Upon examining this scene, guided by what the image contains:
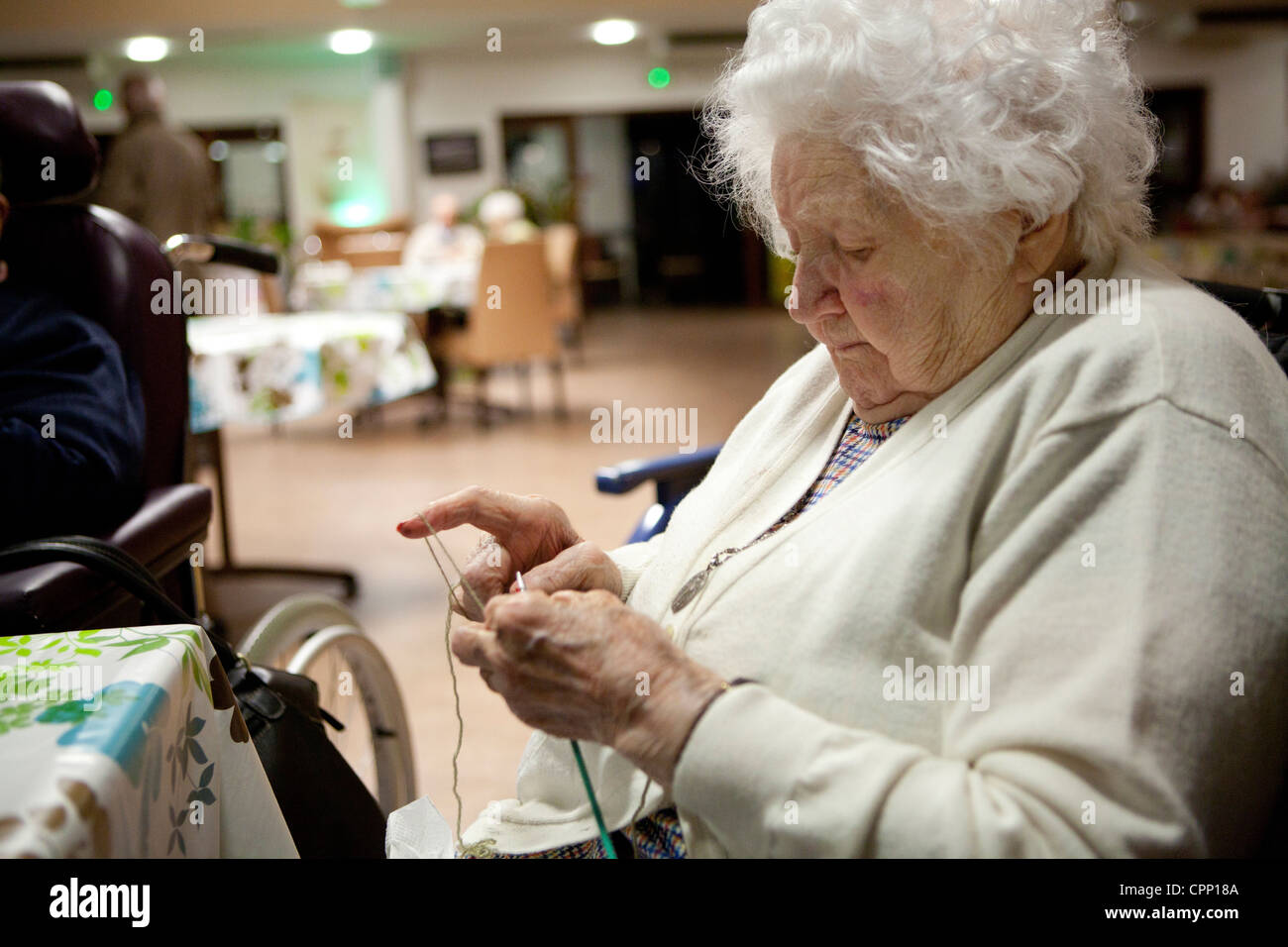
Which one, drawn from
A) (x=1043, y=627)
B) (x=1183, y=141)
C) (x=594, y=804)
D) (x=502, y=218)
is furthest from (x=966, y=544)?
(x=1183, y=141)

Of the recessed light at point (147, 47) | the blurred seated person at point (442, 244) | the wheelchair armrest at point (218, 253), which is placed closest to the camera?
the wheelchair armrest at point (218, 253)

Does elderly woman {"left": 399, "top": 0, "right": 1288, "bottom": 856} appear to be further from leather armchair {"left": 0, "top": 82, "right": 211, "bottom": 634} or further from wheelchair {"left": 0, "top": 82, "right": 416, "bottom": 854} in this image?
leather armchair {"left": 0, "top": 82, "right": 211, "bottom": 634}

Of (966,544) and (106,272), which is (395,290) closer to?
(106,272)

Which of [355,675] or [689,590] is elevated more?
[689,590]

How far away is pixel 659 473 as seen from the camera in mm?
1701

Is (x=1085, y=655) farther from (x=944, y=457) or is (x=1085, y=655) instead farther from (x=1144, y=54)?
(x=1144, y=54)

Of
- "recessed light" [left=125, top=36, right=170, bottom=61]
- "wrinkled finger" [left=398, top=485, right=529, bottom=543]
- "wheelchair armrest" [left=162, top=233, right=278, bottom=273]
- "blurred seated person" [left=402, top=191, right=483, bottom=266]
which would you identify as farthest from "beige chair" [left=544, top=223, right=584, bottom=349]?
"wrinkled finger" [left=398, top=485, right=529, bottom=543]

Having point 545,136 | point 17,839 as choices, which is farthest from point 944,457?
point 545,136

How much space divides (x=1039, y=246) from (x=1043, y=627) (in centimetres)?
35

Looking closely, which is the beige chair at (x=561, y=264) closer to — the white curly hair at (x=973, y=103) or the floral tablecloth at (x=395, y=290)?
the floral tablecloth at (x=395, y=290)

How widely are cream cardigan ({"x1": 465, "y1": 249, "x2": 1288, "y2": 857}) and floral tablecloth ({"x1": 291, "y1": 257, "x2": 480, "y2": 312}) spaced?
18.6 feet

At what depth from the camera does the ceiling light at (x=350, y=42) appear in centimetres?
973

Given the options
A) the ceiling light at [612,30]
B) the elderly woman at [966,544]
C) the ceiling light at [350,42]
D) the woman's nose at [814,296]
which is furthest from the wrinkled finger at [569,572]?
the ceiling light at [350,42]

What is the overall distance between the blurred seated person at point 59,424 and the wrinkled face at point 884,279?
3.26ft
